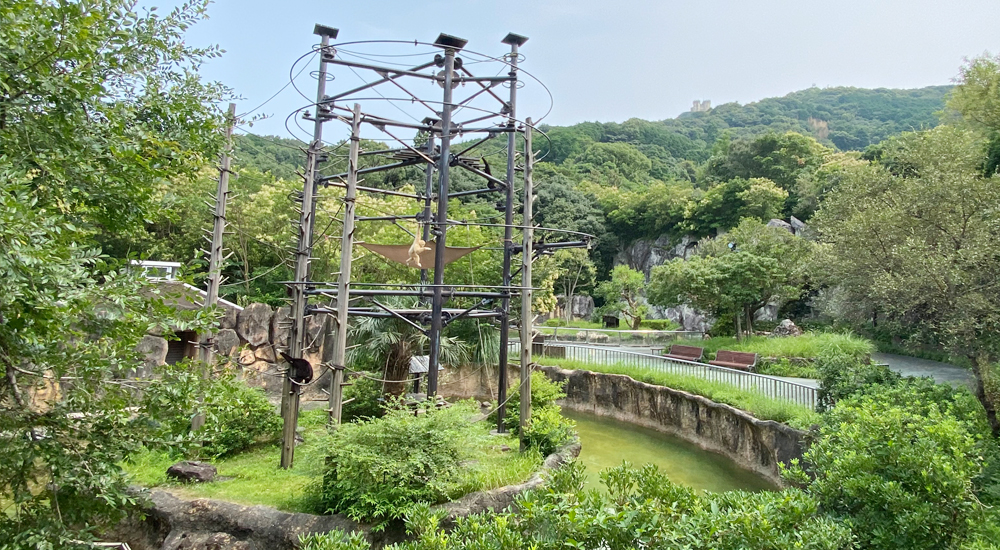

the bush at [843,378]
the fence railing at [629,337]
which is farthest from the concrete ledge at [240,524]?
the fence railing at [629,337]

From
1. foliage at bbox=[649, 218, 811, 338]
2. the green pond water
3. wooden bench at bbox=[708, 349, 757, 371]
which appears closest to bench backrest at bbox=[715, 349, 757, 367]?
wooden bench at bbox=[708, 349, 757, 371]

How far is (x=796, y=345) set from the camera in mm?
16016

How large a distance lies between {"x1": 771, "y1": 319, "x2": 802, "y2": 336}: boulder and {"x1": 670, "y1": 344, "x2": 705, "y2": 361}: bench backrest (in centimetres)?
620

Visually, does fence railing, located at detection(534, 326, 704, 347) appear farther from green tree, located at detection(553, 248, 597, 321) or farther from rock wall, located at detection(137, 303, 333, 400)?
rock wall, located at detection(137, 303, 333, 400)

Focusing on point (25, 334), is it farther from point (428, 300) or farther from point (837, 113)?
point (837, 113)

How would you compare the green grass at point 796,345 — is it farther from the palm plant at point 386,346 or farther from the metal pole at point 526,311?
the palm plant at point 386,346

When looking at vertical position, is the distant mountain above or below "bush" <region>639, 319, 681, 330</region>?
above

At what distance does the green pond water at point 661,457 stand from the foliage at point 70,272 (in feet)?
20.4

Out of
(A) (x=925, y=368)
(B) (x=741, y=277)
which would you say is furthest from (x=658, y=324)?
(A) (x=925, y=368)

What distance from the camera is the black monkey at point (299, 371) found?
268 inches

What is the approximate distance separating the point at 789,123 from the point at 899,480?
7716 cm

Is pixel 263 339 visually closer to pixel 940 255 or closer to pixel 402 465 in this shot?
pixel 402 465

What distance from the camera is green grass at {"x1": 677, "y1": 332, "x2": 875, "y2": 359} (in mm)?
13117

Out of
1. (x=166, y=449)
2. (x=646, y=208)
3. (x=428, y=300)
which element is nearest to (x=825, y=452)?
(x=166, y=449)
